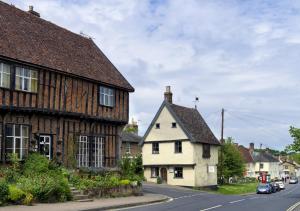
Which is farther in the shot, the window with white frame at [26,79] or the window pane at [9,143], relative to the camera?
the window with white frame at [26,79]

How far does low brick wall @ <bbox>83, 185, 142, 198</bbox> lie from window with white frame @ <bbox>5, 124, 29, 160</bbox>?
14.0ft

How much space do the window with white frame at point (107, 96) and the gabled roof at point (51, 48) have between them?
1.80 ft

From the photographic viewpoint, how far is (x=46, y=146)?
→ 28.8 meters

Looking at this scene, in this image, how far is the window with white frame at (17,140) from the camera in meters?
26.0

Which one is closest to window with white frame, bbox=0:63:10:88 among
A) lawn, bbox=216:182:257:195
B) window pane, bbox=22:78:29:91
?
window pane, bbox=22:78:29:91

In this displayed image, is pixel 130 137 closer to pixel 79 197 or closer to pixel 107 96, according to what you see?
pixel 107 96

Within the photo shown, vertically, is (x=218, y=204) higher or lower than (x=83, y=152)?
lower

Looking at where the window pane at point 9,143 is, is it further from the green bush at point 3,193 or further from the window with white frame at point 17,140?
the green bush at point 3,193

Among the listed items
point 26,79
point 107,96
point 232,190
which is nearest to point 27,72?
point 26,79

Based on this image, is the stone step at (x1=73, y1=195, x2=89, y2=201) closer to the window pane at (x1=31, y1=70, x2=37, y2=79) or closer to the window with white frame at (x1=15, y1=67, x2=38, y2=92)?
the window with white frame at (x1=15, y1=67, x2=38, y2=92)

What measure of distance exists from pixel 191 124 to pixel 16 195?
129 feet

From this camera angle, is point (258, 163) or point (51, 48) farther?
point (258, 163)

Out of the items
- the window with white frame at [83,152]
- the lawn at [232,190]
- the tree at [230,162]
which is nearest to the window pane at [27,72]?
the window with white frame at [83,152]

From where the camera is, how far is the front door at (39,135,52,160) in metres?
28.4
